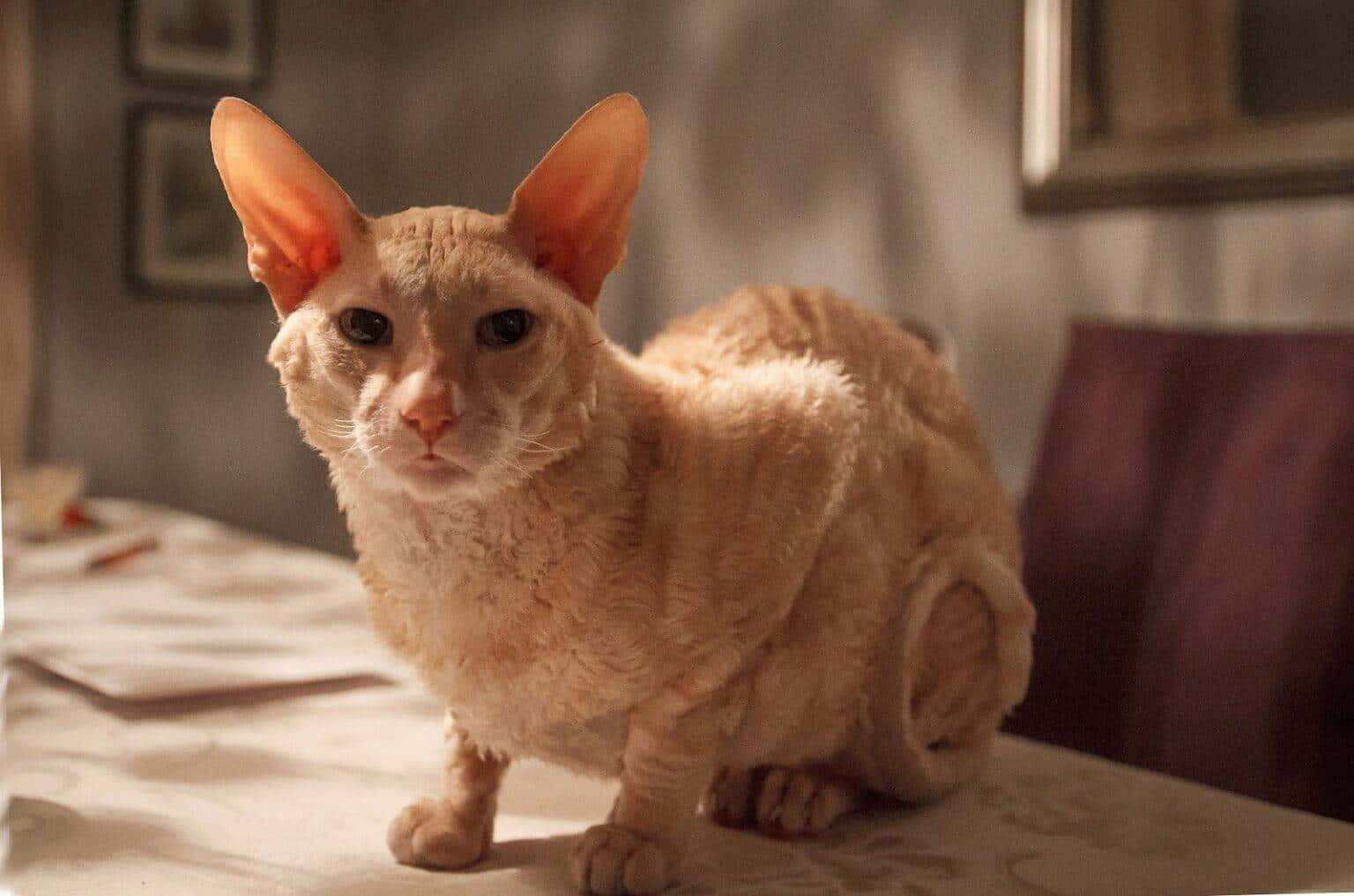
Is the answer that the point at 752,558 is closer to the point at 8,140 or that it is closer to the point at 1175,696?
the point at 8,140

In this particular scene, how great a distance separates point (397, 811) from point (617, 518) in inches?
7.5

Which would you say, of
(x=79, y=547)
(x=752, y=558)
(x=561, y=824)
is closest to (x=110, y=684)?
(x=561, y=824)

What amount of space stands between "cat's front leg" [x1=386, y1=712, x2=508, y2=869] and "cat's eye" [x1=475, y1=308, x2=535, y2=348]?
18cm

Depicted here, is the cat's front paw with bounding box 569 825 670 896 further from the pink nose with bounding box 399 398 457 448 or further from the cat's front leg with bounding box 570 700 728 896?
the pink nose with bounding box 399 398 457 448

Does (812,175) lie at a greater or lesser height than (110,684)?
greater

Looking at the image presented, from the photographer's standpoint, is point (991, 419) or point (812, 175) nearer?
point (812, 175)

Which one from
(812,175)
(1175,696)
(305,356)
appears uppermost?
(812,175)

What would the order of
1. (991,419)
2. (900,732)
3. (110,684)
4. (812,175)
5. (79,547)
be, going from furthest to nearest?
(991,419), (79,547), (812,175), (110,684), (900,732)

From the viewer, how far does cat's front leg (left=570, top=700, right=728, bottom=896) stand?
18.5 inches

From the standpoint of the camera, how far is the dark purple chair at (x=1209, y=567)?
0.79 metres

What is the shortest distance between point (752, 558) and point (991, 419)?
2.74 feet

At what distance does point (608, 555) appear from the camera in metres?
0.47

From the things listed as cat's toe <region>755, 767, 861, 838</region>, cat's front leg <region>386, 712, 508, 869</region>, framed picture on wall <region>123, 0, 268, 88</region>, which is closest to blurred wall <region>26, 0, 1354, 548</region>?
framed picture on wall <region>123, 0, 268, 88</region>

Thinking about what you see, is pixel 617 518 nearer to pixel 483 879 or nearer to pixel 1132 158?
pixel 483 879
